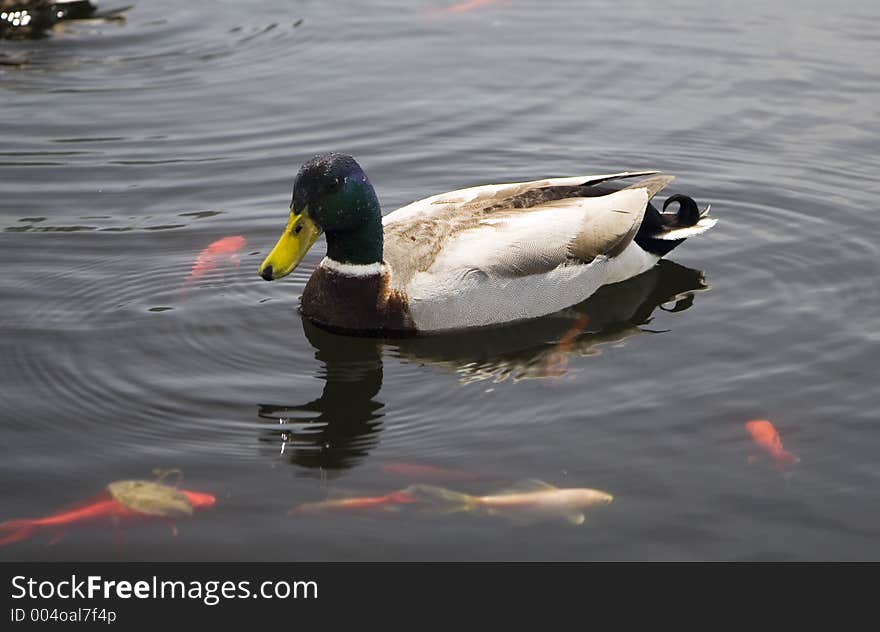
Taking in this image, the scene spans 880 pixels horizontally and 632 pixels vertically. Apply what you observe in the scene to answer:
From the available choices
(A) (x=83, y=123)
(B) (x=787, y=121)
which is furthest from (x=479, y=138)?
(A) (x=83, y=123)

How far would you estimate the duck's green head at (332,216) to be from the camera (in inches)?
293

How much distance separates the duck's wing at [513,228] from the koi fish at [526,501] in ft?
6.30

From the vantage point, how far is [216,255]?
8.55 metres

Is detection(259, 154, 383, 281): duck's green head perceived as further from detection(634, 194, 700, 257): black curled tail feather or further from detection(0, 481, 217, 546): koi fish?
detection(0, 481, 217, 546): koi fish

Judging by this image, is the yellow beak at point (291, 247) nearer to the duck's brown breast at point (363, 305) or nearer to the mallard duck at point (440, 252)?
the mallard duck at point (440, 252)

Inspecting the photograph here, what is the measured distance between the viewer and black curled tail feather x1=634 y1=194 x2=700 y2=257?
8.38 meters

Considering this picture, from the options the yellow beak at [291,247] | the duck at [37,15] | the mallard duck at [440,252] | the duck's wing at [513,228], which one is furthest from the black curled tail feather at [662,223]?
the duck at [37,15]

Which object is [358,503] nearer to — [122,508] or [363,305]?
[122,508]

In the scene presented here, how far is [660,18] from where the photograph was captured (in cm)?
1310

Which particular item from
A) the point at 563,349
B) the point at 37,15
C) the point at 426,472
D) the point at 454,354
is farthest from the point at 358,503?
the point at 37,15

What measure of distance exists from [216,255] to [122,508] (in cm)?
303

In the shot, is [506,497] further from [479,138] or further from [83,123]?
[83,123]
